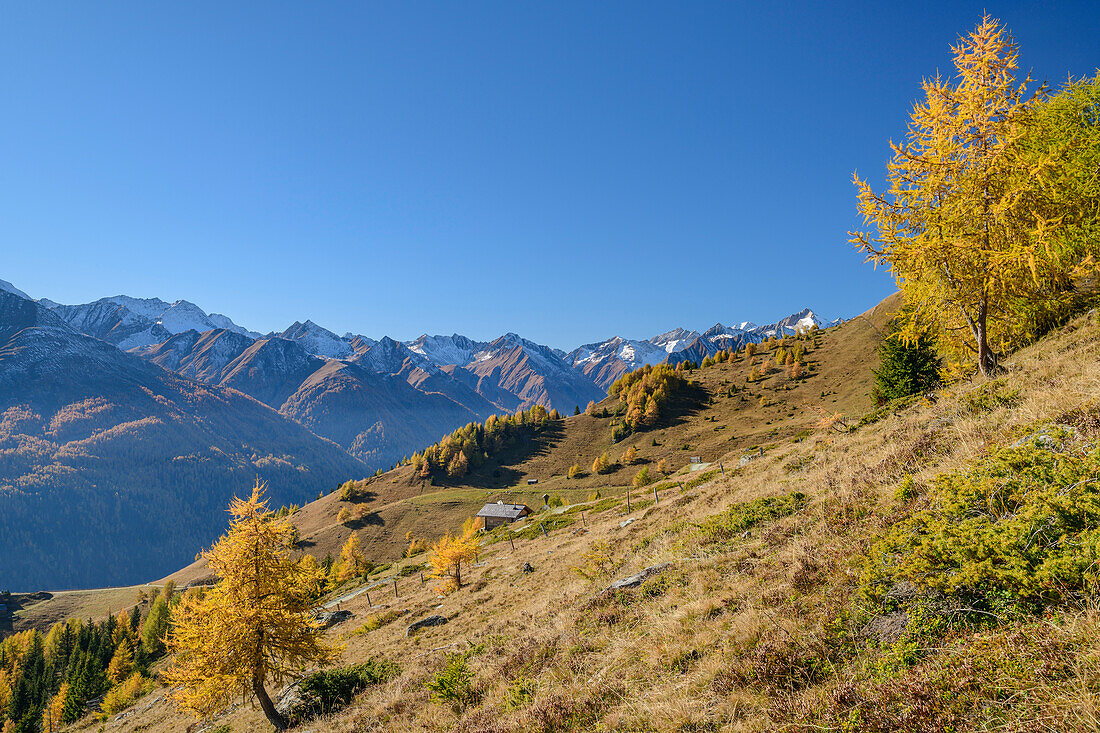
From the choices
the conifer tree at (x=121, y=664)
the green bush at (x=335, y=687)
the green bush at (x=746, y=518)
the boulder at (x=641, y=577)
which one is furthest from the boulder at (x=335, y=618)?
the conifer tree at (x=121, y=664)

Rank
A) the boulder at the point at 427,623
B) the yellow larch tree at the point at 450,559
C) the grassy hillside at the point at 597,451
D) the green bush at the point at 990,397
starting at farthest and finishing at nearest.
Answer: the grassy hillside at the point at 597,451 → the yellow larch tree at the point at 450,559 → the boulder at the point at 427,623 → the green bush at the point at 990,397

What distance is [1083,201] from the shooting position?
13.1 meters

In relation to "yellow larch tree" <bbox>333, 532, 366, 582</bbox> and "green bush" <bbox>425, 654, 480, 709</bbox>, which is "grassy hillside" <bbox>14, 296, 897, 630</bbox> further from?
"green bush" <bbox>425, 654, 480, 709</bbox>

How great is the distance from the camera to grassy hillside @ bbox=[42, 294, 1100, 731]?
3.82 m

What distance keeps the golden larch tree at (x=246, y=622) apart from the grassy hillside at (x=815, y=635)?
6.57 metres

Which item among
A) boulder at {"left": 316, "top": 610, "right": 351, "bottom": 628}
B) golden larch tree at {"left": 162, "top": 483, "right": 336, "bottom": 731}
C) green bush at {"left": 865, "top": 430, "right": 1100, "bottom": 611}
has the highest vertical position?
green bush at {"left": 865, "top": 430, "right": 1100, "bottom": 611}

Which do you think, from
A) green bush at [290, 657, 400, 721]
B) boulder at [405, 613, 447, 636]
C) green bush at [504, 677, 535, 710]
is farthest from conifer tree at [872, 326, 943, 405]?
green bush at [290, 657, 400, 721]

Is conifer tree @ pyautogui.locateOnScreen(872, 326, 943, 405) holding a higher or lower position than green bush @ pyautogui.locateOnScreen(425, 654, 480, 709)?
higher

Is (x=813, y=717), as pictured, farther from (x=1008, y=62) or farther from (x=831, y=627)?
(x=1008, y=62)

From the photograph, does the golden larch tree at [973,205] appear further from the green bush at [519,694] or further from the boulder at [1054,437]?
the green bush at [519,694]

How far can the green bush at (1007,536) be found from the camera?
418 centimetres

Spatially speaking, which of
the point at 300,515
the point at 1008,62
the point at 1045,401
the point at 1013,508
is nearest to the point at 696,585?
the point at 1013,508

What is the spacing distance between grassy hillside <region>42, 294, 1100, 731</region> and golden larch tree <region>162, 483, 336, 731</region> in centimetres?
657

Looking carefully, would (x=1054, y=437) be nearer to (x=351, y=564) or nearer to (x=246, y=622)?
(x=246, y=622)
